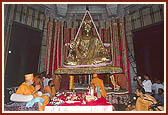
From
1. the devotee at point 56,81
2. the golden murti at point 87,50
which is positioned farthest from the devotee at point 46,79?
the golden murti at point 87,50

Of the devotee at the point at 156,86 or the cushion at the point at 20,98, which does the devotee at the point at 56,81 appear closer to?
the cushion at the point at 20,98

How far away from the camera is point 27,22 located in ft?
16.3

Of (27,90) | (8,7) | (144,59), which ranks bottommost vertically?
(27,90)

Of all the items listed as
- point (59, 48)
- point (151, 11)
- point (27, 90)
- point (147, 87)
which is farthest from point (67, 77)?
point (151, 11)

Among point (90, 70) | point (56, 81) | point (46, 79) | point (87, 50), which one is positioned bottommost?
point (56, 81)

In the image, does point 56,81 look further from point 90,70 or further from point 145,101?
point 145,101

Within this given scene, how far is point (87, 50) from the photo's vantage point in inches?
206

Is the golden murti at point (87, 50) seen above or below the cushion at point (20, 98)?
above

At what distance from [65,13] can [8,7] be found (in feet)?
9.48

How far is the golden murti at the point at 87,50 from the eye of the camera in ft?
13.5

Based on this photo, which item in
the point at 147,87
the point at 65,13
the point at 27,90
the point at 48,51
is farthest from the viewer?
the point at 65,13

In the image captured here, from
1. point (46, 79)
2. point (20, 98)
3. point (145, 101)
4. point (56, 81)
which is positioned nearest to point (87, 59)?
point (56, 81)

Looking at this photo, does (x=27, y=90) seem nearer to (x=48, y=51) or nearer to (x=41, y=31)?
(x=48, y=51)

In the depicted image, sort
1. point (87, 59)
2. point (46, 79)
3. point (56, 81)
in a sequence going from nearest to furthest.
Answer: point (87, 59), point (46, 79), point (56, 81)
